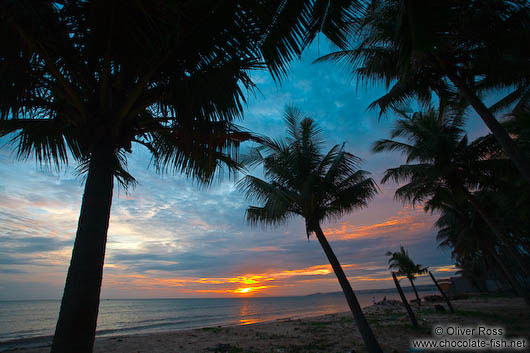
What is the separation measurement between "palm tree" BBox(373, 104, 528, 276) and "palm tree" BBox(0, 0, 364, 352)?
958 centimetres

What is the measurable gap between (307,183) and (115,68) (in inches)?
243

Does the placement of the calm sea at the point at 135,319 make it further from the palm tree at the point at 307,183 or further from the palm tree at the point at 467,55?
the palm tree at the point at 467,55

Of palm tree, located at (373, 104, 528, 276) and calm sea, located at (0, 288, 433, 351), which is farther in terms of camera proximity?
calm sea, located at (0, 288, 433, 351)

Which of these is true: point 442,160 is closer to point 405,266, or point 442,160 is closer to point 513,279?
point 513,279

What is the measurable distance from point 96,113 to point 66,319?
199 cm

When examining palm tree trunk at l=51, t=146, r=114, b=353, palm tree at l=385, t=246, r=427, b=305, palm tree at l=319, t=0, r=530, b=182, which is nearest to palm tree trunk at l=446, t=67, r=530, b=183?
palm tree at l=319, t=0, r=530, b=182

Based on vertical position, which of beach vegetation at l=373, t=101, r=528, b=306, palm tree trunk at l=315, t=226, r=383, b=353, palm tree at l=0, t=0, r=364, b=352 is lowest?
palm tree trunk at l=315, t=226, r=383, b=353

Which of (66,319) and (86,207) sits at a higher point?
(86,207)

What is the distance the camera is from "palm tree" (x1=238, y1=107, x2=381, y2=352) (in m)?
8.16

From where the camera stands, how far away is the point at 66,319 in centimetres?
195

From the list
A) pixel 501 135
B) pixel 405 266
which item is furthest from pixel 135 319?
pixel 501 135

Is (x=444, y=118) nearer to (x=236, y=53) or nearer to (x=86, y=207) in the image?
(x=236, y=53)

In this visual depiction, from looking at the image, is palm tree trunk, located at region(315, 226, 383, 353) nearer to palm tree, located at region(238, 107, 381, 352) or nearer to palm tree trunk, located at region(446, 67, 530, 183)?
palm tree, located at region(238, 107, 381, 352)

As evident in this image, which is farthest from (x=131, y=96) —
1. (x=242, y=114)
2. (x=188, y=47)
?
(x=242, y=114)
